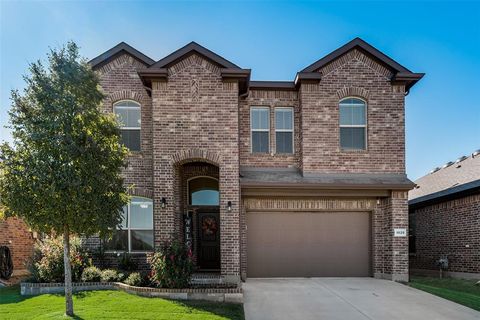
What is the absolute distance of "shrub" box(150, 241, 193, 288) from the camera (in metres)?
8.72

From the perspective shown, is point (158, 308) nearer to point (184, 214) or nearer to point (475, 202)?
point (184, 214)

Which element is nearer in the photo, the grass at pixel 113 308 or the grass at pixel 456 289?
the grass at pixel 113 308

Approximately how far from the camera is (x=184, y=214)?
11930 millimetres

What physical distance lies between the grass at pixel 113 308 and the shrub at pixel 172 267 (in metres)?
0.63

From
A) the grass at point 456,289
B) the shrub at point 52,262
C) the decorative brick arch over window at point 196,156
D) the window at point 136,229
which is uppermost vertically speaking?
the decorative brick arch over window at point 196,156

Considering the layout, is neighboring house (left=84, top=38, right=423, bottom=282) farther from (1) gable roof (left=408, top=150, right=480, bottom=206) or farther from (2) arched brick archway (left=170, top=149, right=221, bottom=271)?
(1) gable roof (left=408, top=150, right=480, bottom=206)

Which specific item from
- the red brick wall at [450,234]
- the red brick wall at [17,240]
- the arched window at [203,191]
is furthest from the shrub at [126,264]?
the red brick wall at [450,234]

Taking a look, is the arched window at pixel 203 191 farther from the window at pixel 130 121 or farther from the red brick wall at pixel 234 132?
the window at pixel 130 121

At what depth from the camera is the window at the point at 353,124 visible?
1170 cm

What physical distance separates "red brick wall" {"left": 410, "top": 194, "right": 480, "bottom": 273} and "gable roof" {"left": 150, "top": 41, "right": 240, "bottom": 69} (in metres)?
9.14

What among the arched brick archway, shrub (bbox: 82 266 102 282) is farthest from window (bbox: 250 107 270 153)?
shrub (bbox: 82 266 102 282)

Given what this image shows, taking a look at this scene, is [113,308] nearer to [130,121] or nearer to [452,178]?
[130,121]

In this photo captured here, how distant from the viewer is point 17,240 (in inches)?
536

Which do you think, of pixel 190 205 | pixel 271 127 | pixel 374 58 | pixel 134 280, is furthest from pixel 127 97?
pixel 374 58
